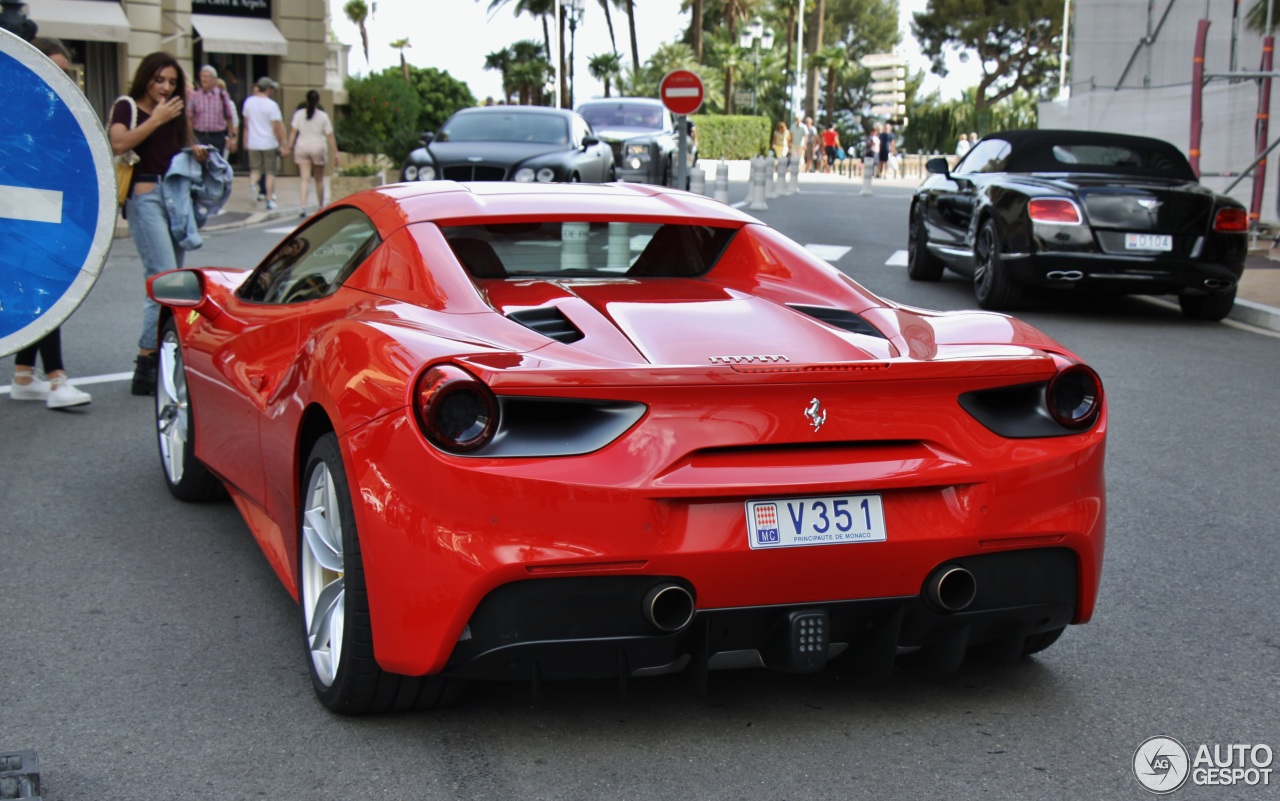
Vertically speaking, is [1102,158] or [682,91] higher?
[682,91]

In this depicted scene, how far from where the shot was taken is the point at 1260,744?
12.3ft

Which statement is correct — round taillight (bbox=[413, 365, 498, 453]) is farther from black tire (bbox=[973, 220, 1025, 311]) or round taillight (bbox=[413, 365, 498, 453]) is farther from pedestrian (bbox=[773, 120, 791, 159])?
pedestrian (bbox=[773, 120, 791, 159])

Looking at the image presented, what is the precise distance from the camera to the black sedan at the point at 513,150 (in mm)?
18562

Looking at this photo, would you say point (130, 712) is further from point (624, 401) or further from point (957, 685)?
point (957, 685)

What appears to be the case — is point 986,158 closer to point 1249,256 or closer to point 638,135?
point 1249,256

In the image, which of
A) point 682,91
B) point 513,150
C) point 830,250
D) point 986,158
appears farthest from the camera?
point 682,91

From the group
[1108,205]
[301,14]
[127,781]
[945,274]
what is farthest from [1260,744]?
[301,14]

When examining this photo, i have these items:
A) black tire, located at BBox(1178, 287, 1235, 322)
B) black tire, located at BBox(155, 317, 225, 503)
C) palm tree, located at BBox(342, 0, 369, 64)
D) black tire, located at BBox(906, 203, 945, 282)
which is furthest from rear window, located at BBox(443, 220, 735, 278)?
palm tree, located at BBox(342, 0, 369, 64)

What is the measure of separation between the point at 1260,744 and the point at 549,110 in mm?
17307

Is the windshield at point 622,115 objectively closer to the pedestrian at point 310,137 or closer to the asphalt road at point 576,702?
the pedestrian at point 310,137

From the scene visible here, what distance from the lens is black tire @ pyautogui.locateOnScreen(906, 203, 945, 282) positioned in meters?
14.8

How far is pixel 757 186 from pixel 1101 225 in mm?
15034

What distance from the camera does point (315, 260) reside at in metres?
4.89

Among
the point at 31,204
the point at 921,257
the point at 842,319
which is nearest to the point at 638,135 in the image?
the point at 921,257
